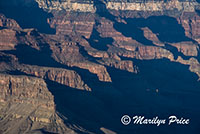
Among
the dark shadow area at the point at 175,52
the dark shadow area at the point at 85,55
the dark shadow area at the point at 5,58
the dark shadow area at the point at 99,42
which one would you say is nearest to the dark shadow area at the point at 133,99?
the dark shadow area at the point at 85,55

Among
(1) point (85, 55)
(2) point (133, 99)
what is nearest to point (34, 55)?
(1) point (85, 55)

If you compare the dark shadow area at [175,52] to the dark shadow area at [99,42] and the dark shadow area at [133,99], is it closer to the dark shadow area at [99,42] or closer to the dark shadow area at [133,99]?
the dark shadow area at [99,42]

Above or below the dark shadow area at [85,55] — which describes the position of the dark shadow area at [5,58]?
above

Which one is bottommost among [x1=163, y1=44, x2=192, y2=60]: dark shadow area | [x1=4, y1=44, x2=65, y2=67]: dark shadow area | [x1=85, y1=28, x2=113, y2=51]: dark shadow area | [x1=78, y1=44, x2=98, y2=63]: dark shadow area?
[x1=163, y1=44, x2=192, y2=60]: dark shadow area

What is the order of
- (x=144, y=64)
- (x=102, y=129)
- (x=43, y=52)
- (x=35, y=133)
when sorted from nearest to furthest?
(x=35, y=133) → (x=102, y=129) → (x=43, y=52) → (x=144, y=64)

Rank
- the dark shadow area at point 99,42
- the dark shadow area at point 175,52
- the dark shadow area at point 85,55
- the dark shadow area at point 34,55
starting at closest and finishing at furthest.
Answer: the dark shadow area at point 34,55, the dark shadow area at point 85,55, the dark shadow area at point 99,42, the dark shadow area at point 175,52

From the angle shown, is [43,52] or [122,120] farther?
[43,52]

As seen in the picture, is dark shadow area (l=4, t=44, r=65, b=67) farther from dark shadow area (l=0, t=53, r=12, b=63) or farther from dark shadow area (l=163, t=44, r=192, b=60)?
dark shadow area (l=163, t=44, r=192, b=60)

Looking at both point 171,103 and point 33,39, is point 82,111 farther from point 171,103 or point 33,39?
point 33,39

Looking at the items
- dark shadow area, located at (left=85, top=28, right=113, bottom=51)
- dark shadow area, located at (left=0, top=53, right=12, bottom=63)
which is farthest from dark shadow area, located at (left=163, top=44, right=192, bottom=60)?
dark shadow area, located at (left=0, top=53, right=12, bottom=63)

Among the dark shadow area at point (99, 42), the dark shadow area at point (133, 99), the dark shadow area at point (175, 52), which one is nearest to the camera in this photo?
the dark shadow area at point (133, 99)

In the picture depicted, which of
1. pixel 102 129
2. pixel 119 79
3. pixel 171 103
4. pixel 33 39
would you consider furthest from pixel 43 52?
pixel 102 129
